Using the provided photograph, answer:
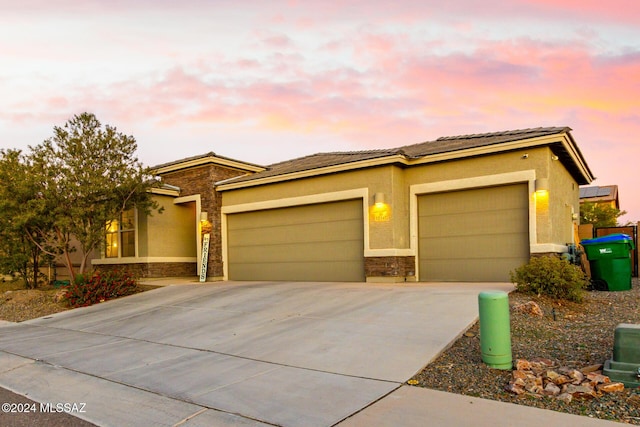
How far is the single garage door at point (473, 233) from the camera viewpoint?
12.5m

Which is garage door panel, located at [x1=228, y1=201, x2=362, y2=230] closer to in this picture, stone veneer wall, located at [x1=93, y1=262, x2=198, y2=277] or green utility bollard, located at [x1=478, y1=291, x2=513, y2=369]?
stone veneer wall, located at [x1=93, y1=262, x2=198, y2=277]

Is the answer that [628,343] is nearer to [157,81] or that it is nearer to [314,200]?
[314,200]

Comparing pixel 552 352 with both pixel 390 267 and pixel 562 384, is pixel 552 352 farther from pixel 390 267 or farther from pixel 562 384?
pixel 390 267

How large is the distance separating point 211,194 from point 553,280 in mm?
12168

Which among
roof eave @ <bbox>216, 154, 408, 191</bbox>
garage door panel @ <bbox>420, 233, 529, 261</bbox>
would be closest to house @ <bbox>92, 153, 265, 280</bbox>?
roof eave @ <bbox>216, 154, 408, 191</bbox>

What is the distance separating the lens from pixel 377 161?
45.2 ft

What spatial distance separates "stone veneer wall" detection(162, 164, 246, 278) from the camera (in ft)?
57.1

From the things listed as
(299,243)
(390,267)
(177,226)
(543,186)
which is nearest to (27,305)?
(177,226)

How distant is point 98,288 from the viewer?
1398 centimetres

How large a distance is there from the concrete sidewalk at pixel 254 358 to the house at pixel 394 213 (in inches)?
64.6

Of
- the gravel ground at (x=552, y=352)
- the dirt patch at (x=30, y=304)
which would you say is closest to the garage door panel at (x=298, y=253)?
the dirt patch at (x=30, y=304)

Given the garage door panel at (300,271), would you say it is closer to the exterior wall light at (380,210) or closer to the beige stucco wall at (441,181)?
the beige stucco wall at (441,181)

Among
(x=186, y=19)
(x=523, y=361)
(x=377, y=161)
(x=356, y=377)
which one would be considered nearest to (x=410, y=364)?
(x=356, y=377)

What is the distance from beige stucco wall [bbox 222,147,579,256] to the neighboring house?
26.3m
